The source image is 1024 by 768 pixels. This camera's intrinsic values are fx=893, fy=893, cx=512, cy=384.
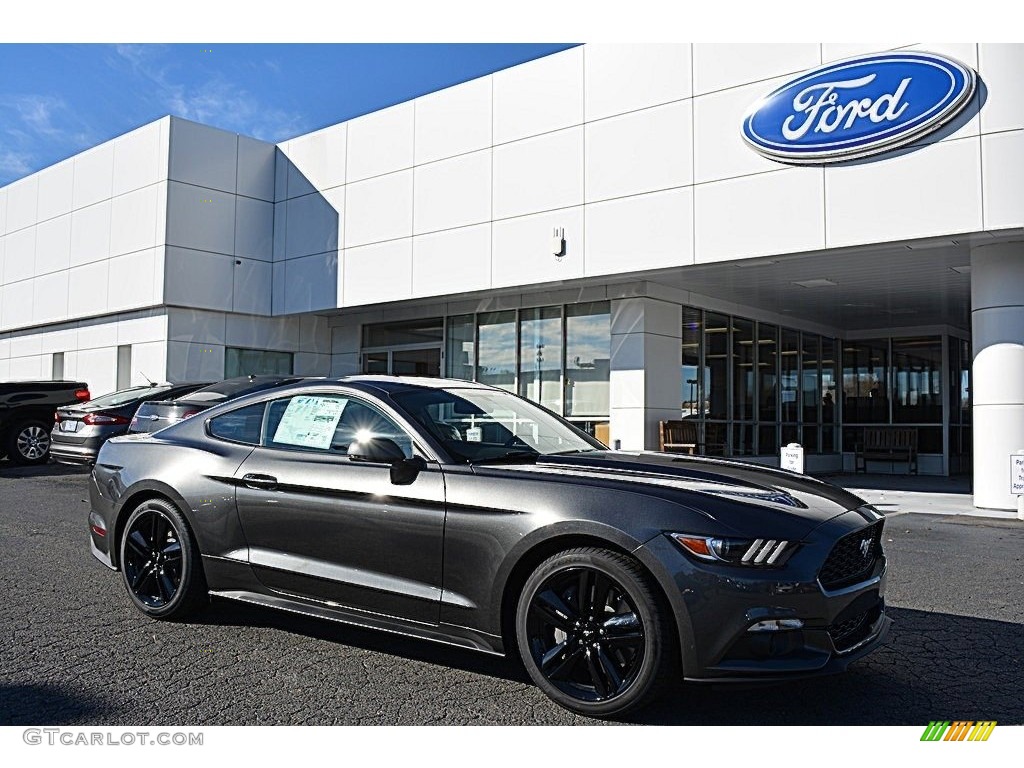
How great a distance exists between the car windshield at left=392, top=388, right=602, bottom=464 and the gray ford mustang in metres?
0.01

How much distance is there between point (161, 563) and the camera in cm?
529

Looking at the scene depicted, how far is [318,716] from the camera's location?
3.69 meters

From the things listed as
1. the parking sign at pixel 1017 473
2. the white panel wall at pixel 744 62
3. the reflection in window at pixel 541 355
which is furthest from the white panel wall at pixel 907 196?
the reflection in window at pixel 541 355

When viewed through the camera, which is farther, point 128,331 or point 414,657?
point 128,331

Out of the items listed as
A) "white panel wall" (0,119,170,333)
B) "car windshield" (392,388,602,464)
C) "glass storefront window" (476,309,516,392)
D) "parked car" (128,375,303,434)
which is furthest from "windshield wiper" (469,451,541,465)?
"white panel wall" (0,119,170,333)

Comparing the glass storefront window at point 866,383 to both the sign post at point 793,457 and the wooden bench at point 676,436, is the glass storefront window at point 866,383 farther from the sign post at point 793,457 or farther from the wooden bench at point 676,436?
the sign post at point 793,457

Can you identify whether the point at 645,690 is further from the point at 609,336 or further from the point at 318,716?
the point at 609,336

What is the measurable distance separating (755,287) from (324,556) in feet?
42.0

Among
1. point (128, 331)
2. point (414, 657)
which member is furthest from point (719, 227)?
point (128, 331)

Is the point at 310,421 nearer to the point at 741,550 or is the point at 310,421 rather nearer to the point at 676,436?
the point at 741,550

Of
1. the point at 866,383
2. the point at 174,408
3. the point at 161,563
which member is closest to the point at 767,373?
the point at 866,383

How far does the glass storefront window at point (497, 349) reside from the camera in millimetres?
17859

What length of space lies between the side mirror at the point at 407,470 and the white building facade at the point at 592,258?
936 cm

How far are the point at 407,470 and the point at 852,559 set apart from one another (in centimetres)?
206
